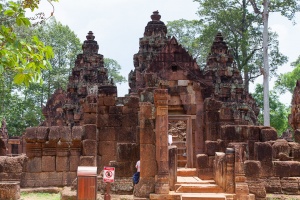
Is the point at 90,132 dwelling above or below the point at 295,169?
above

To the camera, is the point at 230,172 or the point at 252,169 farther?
the point at 252,169

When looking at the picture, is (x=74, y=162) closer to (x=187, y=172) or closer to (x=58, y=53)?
(x=187, y=172)

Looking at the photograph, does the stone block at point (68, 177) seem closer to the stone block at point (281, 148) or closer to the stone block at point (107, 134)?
the stone block at point (107, 134)

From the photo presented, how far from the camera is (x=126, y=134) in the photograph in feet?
45.9

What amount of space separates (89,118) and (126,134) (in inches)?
53.2

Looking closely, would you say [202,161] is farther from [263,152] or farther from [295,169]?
[295,169]

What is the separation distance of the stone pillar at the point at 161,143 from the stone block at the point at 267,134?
13.9 feet

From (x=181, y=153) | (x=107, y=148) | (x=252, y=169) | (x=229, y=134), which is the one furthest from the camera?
(x=181, y=153)

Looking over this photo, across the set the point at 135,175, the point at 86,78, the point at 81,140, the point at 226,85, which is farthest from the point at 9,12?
the point at 86,78

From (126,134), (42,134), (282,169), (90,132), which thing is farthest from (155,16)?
(282,169)

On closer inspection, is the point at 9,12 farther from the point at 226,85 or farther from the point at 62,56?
the point at 62,56

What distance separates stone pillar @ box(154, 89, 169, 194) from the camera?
9898 mm

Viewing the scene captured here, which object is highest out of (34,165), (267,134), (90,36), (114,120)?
(90,36)

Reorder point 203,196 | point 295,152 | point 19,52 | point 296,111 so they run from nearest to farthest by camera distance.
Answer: point 19,52 < point 203,196 < point 295,152 < point 296,111
